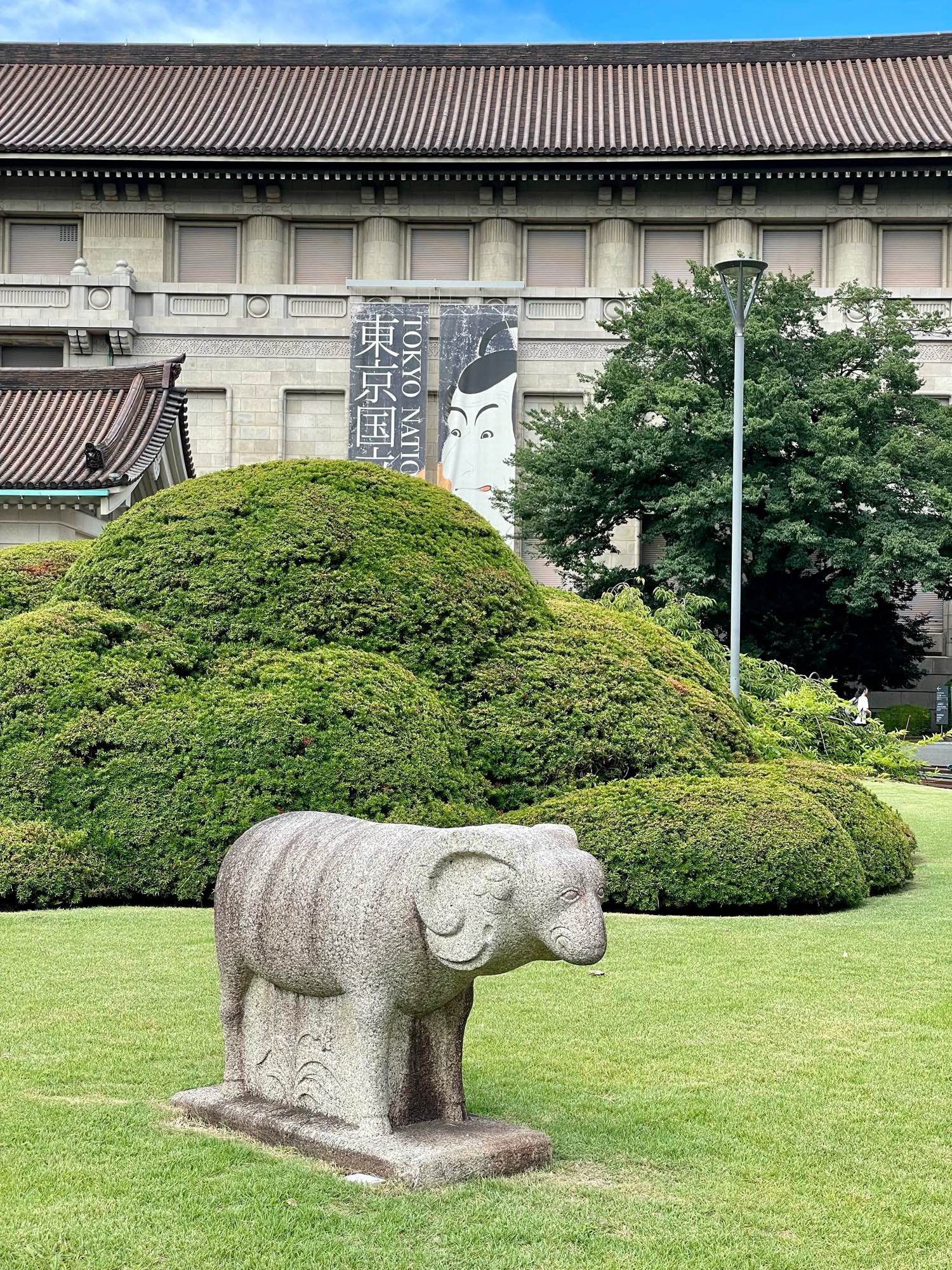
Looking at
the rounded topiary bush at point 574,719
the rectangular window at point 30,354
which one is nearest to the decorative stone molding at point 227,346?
the rectangular window at point 30,354

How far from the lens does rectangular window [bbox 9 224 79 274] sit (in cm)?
3988

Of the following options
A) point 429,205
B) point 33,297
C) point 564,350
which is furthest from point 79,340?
point 564,350

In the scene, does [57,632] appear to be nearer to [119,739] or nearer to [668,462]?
[119,739]

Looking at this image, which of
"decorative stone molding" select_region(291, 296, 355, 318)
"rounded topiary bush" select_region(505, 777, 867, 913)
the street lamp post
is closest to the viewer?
"rounded topiary bush" select_region(505, 777, 867, 913)

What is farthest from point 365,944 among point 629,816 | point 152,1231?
point 629,816

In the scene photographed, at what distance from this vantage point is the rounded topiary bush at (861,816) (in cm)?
1160

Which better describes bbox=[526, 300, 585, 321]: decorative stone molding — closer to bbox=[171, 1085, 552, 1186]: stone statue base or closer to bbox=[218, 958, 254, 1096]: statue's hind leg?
bbox=[218, 958, 254, 1096]: statue's hind leg

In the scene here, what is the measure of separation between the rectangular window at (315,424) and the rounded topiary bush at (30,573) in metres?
24.0

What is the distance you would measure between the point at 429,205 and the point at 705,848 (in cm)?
3147

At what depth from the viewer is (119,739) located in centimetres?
1052

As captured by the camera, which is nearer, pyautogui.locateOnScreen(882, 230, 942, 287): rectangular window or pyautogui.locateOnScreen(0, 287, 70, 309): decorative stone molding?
pyautogui.locateOnScreen(0, 287, 70, 309): decorative stone molding

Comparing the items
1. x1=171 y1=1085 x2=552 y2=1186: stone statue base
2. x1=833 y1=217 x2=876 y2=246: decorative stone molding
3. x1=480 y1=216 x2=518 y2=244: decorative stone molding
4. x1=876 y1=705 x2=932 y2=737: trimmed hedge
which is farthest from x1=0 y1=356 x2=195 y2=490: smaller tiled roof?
x1=833 y1=217 x2=876 y2=246: decorative stone molding

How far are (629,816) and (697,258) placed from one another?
3130 cm

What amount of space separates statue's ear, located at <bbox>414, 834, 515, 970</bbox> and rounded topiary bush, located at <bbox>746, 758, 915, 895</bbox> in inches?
283
